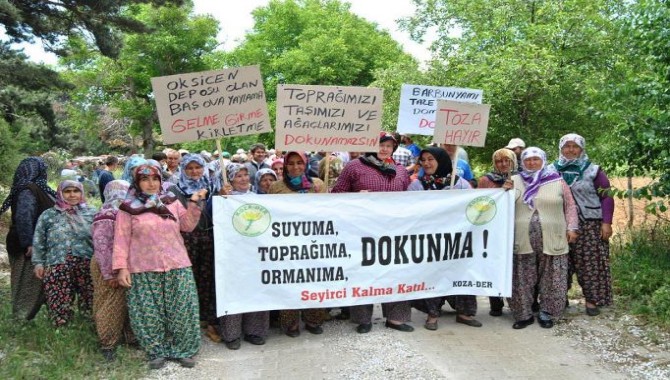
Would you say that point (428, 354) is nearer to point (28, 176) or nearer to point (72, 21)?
point (28, 176)

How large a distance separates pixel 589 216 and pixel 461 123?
1.48 metres

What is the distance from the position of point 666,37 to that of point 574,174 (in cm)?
141

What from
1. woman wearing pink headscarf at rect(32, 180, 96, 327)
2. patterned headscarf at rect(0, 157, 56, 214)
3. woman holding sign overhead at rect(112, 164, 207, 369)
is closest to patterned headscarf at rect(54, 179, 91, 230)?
woman wearing pink headscarf at rect(32, 180, 96, 327)

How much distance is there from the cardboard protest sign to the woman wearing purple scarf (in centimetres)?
51

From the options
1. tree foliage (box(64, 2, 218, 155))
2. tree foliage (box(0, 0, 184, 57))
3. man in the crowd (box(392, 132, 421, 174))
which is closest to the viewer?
man in the crowd (box(392, 132, 421, 174))

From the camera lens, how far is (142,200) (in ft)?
14.9

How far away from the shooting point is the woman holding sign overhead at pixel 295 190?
535cm

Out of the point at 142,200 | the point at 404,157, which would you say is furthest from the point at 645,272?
the point at 142,200

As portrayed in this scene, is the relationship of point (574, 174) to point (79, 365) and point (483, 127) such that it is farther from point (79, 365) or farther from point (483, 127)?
point (79, 365)

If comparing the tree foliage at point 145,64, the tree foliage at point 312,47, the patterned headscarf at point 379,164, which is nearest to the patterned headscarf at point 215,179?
the patterned headscarf at point 379,164

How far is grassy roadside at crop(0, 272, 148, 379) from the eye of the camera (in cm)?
436

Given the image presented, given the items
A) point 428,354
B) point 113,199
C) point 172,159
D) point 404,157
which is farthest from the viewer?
point 404,157

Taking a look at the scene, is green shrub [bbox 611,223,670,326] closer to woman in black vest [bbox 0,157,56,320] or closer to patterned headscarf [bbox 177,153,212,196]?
patterned headscarf [bbox 177,153,212,196]

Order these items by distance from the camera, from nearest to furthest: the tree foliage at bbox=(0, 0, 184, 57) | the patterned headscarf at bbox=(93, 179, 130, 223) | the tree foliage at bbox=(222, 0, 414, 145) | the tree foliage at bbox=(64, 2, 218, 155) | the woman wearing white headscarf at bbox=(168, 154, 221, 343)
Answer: the patterned headscarf at bbox=(93, 179, 130, 223), the woman wearing white headscarf at bbox=(168, 154, 221, 343), the tree foliage at bbox=(0, 0, 184, 57), the tree foliage at bbox=(222, 0, 414, 145), the tree foliage at bbox=(64, 2, 218, 155)
